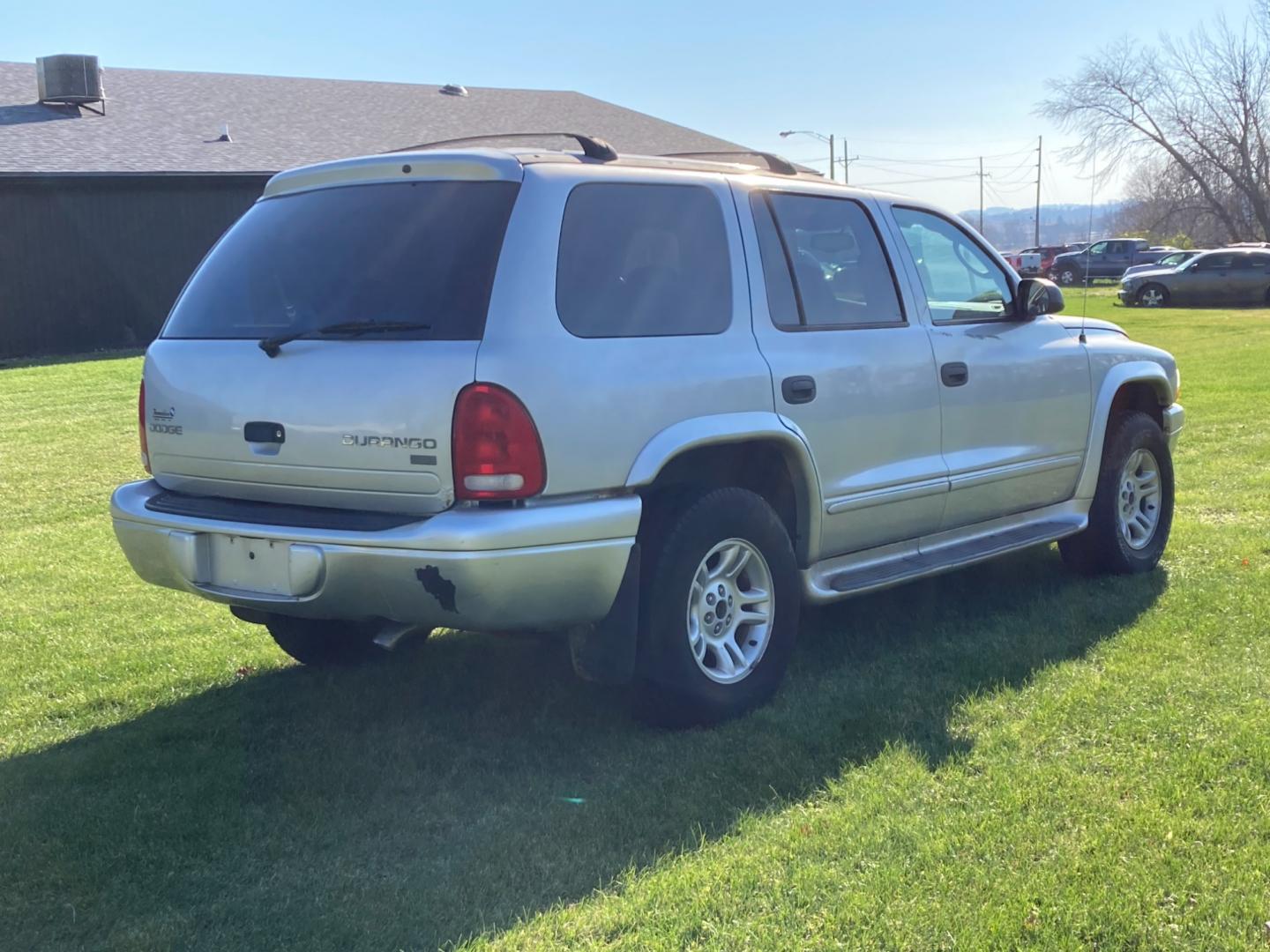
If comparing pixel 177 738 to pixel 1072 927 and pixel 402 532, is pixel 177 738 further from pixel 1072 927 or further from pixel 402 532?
pixel 1072 927

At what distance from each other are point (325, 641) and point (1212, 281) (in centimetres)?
3005

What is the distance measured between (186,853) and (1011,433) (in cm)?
376

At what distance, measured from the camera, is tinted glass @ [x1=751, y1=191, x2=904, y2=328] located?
4758 millimetres

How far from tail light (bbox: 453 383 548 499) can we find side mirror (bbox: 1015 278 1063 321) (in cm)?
288

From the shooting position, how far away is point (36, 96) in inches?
1023

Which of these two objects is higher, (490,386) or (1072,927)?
(490,386)

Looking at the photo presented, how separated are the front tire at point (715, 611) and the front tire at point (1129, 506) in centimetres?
221

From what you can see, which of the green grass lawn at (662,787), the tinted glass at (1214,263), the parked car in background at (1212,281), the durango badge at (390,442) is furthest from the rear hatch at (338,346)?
the tinted glass at (1214,263)

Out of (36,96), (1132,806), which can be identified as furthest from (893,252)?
(36,96)

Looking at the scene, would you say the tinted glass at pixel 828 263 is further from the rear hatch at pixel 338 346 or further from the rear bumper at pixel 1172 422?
the rear bumper at pixel 1172 422

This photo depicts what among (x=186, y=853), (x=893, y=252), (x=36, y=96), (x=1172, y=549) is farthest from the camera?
(x=36, y=96)

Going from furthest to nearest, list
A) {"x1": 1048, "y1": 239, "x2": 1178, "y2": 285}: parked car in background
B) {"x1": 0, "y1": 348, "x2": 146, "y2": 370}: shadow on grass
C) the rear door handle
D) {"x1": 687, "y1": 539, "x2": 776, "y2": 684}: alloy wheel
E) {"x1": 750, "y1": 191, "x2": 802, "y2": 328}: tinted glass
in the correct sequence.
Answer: {"x1": 1048, "y1": 239, "x2": 1178, "y2": 285}: parked car in background < {"x1": 0, "y1": 348, "x2": 146, "y2": 370}: shadow on grass < {"x1": 750, "y1": 191, "x2": 802, "y2": 328}: tinted glass < the rear door handle < {"x1": 687, "y1": 539, "x2": 776, "y2": 684}: alloy wheel

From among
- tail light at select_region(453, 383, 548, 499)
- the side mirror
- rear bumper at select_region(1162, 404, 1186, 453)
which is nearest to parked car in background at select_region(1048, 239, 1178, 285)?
rear bumper at select_region(1162, 404, 1186, 453)

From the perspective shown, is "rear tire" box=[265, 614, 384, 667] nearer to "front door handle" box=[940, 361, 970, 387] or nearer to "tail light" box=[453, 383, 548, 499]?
"tail light" box=[453, 383, 548, 499]
